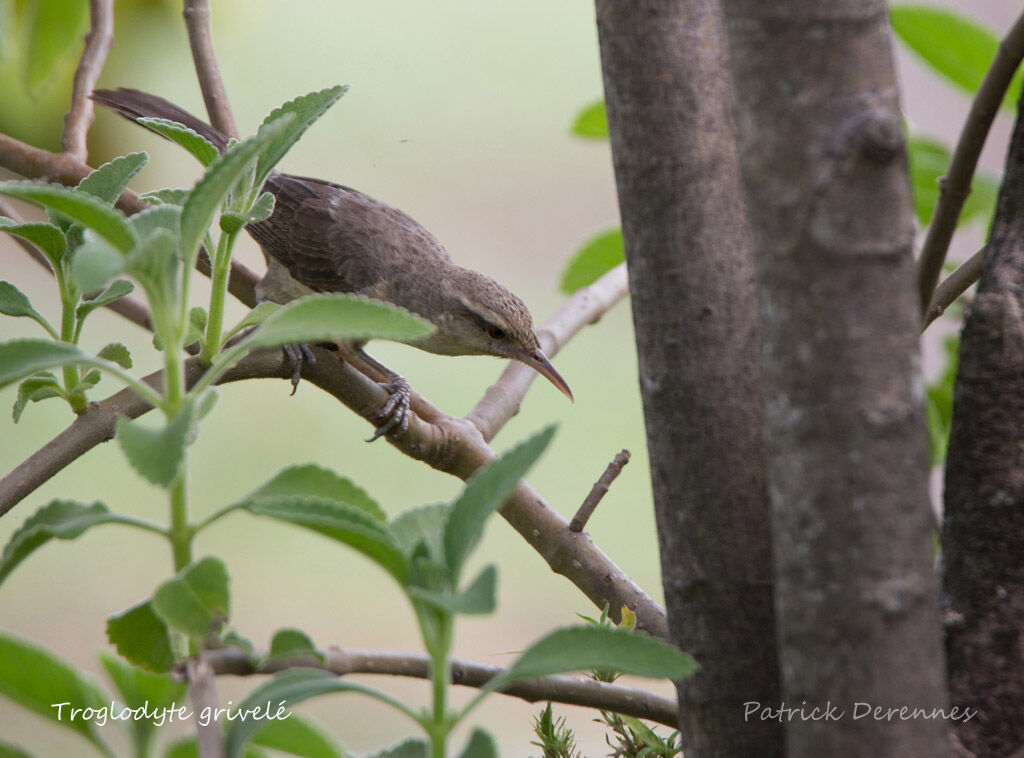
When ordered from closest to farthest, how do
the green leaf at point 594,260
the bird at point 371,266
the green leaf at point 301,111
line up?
the green leaf at point 301,111, the green leaf at point 594,260, the bird at point 371,266

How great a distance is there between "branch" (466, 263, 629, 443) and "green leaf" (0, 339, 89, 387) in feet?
2.56

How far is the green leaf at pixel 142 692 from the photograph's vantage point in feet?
1.69

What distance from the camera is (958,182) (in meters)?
0.76

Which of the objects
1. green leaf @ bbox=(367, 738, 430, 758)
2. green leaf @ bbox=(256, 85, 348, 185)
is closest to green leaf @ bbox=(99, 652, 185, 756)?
green leaf @ bbox=(367, 738, 430, 758)

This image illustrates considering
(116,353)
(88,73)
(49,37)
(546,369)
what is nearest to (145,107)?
(49,37)

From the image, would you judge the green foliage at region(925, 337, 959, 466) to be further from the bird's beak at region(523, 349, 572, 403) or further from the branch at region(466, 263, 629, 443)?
the bird's beak at region(523, 349, 572, 403)

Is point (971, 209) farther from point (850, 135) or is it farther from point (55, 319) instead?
point (55, 319)

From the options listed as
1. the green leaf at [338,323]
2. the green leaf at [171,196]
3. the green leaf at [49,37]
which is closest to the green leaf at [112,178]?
the green leaf at [171,196]

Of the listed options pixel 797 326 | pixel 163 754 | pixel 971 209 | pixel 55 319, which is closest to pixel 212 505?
pixel 55 319

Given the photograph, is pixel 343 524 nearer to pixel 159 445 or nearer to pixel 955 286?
pixel 159 445

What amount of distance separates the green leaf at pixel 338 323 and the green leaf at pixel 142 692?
0.19 metres

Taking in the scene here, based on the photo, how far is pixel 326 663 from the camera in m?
0.52

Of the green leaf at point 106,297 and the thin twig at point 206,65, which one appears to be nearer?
the green leaf at point 106,297

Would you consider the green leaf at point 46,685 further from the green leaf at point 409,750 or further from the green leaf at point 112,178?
the green leaf at point 112,178
